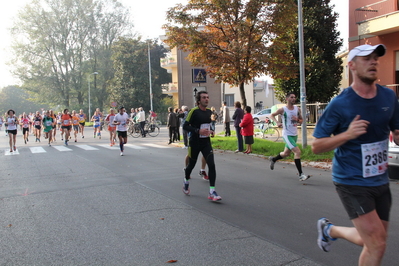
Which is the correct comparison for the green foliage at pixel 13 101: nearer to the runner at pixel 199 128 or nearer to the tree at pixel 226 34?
the tree at pixel 226 34

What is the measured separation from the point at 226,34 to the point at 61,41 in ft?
126

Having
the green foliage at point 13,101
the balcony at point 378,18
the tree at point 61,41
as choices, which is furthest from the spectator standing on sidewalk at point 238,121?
the green foliage at point 13,101

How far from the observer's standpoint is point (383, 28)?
16172mm

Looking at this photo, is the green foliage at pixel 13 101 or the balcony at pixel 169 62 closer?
the balcony at pixel 169 62

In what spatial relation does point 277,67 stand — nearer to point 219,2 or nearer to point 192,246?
point 219,2

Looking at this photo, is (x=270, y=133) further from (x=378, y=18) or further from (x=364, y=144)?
(x=364, y=144)

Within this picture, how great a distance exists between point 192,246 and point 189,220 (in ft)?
3.49

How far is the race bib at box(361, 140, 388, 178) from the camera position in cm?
274

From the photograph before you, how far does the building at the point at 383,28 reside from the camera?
1616 cm

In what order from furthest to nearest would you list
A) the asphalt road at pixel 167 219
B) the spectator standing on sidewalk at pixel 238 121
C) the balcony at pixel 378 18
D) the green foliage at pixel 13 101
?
the green foliage at pixel 13 101 < the balcony at pixel 378 18 < the spectator standing on sidewalk at pixel 238 121 < the asphalt road at pixel 167 219

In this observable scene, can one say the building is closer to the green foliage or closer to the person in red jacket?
the person in red jacket

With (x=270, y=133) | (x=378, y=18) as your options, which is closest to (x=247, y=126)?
(x=270, y=133)

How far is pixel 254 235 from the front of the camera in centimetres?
454

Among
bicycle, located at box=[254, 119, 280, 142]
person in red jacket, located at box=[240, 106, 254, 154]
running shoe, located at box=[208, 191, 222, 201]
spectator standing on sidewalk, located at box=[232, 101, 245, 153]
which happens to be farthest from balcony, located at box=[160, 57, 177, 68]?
running shoe, located at box=[208, 191, 222, 201]
